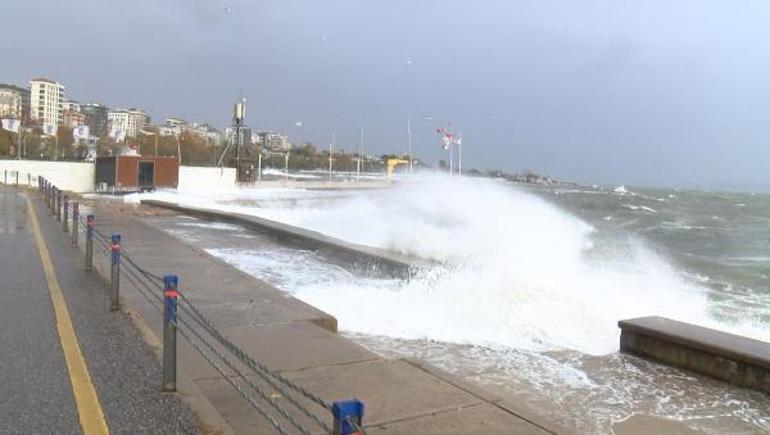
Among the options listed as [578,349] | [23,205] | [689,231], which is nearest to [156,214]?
[23,205]

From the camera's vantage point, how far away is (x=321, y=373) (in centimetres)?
620

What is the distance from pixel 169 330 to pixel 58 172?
55829 mm

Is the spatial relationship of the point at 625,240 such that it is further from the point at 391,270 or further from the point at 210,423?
the point at 210,423

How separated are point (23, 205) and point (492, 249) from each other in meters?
18.8

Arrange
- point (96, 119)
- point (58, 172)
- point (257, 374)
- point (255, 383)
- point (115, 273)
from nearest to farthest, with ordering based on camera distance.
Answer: point (257, 374)
point (255, 383)
point (115, 273)
point (58, 172)
point (96, 119)

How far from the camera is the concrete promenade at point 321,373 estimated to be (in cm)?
504

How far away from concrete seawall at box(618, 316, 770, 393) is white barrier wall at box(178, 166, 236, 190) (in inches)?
2206

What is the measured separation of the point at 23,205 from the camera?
26.7 metres

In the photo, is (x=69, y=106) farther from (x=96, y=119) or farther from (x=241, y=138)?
(x=241, y=138)

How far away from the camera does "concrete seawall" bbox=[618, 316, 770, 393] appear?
23.0 ft

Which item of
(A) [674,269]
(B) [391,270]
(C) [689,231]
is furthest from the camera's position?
(C) [689,231]


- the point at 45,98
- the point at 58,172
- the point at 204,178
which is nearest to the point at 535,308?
the point at 58,172

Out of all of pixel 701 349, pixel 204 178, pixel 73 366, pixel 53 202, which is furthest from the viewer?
pixel 204 178

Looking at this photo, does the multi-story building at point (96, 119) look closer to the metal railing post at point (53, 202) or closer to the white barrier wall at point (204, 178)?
the white barrier wall at point (204, 178)
